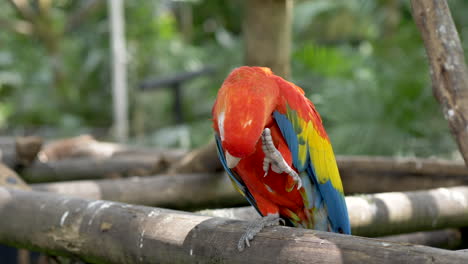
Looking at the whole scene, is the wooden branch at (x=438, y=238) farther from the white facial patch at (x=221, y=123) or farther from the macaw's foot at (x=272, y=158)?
the white facial patch at (x=221, y=123)

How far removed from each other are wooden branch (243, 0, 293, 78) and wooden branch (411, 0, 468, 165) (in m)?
1.95

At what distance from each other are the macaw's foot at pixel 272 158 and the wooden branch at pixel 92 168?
7.00ft

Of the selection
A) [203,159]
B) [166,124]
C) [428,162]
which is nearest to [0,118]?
[166,124]

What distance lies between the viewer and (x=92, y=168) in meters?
3.79

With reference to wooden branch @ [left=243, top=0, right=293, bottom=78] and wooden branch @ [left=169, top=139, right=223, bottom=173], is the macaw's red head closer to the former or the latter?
wooden branch @ [left=169, top=139, right=223, bottom=173]

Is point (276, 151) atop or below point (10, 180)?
atop

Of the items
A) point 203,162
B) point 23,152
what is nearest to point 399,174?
point 203,162

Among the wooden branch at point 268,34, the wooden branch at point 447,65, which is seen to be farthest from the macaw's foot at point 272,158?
the wooden branch at point 268,34

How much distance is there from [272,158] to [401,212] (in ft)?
3.18

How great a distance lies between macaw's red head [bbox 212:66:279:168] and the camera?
4.70 feet

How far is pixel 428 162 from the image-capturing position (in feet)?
10.5

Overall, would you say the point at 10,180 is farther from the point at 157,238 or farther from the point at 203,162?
the point at 157,238

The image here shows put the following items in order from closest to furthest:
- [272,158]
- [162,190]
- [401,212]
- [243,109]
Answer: [243,109] → [272,158] → [401,212] → [162,190]

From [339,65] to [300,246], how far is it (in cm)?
576
